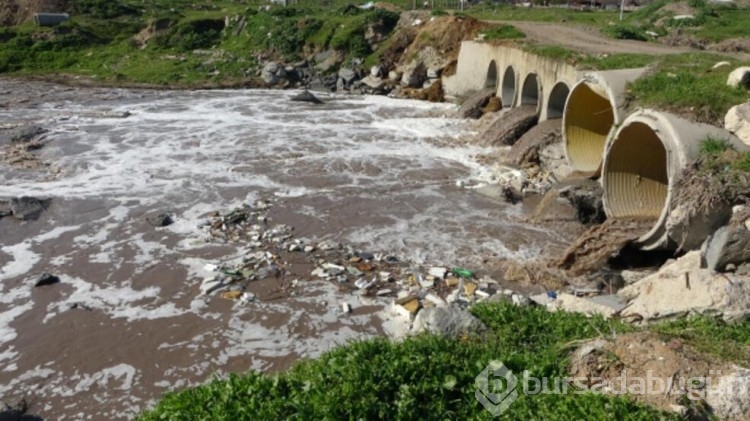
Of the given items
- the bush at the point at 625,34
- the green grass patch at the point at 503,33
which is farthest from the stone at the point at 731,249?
the bush at the point at 625,34

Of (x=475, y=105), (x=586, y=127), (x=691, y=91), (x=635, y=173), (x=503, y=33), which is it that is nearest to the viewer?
(x=691, y=91)

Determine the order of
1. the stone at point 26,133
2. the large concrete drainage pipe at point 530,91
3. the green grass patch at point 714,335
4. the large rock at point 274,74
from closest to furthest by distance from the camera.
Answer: the green grass patch at point 714,335 → the stone at point 26,133 → the large concrete drainage pipe at point 530,91 → the large rock at point 274,74

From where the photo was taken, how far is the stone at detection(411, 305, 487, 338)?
677 centimetres

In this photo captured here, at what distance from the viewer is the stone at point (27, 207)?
13.7 metres

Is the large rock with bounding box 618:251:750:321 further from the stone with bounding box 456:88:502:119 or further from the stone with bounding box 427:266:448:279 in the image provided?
the stone with bounding box 456:88:502:119

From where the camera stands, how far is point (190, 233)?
12.8 m

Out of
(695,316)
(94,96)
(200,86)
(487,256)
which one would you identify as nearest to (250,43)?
(200,86)

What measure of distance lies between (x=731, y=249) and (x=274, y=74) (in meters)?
30.3

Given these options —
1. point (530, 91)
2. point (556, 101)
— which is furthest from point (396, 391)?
point (530, 91)

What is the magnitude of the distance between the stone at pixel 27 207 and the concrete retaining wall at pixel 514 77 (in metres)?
15.1

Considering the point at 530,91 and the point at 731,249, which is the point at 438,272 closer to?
the point at 731,249

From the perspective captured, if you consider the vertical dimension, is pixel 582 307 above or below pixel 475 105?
below

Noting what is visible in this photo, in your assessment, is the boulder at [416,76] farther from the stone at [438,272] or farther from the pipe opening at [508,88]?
the stone at [438,272]

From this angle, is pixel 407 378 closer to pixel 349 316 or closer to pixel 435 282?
pixel 349 316
